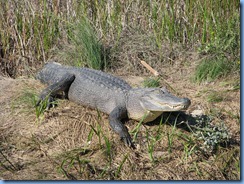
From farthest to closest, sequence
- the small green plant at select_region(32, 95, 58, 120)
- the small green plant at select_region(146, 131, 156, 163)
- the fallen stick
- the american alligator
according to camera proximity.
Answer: the fallen stick → the small green plant at select_region(32, 95, 58, 120) → the american alligator → the small green plant at select_region(146, 131, 156, 163)

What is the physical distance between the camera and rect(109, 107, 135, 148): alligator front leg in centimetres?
411

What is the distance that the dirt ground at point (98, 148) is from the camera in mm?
3746

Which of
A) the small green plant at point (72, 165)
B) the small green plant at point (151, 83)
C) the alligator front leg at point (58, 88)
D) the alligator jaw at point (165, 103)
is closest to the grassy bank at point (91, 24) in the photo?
the small green plant at point (151, 83)

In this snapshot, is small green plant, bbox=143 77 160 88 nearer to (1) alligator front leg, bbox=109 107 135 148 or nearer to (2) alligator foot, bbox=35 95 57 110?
(1) alligator front leg, bbox=109 107 135 148

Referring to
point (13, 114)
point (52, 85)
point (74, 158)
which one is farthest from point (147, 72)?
Answer: point (74, 158)

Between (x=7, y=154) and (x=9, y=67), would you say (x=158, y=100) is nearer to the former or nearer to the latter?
(x=7, y=154)

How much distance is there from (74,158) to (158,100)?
3.49ft

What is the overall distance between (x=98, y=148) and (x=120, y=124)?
39cm

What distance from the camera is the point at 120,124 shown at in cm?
425

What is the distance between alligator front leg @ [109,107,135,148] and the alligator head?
0.10 meters

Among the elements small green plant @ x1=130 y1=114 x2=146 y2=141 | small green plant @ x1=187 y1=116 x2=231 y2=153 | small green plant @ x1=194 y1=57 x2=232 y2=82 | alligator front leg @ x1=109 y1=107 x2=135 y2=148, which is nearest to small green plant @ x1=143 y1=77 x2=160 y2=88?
small green plant @ x1=194 y1=57 x2=232 y2=82

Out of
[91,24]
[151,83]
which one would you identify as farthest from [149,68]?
[91,24]

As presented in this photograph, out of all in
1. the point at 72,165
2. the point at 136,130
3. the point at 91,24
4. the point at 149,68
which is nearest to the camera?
the point at 72,165

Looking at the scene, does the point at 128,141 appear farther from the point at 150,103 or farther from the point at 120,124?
the point at 150,103
